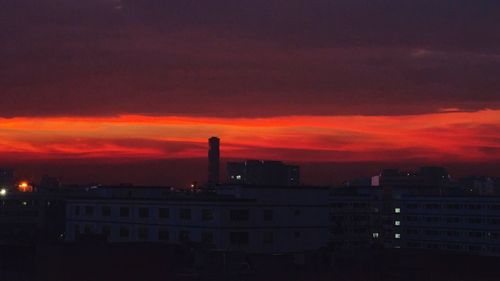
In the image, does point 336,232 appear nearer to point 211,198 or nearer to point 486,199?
point 486,199

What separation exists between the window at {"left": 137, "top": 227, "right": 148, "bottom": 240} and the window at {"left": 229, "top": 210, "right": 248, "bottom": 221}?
13.1 m

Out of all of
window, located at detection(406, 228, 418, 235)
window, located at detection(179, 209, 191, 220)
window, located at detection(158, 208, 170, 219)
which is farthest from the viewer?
window, located at detection(406, 228, 418, 235)

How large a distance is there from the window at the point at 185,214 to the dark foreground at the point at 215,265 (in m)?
27.3

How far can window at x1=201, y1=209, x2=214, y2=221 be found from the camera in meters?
81.3

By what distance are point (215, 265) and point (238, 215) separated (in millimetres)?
33390

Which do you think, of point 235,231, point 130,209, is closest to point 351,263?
point 235,231

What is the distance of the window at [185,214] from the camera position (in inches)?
3297

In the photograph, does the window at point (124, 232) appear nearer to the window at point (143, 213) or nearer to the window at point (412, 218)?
the window at point (143, 213)

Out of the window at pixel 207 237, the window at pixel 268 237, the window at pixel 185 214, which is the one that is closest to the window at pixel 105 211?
the window at pixel 185 214

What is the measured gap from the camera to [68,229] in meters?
98.4

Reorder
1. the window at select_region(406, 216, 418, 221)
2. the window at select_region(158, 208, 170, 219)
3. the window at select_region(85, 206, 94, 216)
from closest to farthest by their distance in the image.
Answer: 1. the window at select_region(158, 208, 170, 219)
2. the window at select_region(85, 206, 94, 216)
3. the window at select_region(406, 216, 418, 221)

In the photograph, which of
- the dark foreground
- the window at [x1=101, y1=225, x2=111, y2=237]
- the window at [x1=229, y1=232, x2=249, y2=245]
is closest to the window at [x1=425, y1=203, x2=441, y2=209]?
the window at [x1=229, y1=232, x2=249, y2=245]

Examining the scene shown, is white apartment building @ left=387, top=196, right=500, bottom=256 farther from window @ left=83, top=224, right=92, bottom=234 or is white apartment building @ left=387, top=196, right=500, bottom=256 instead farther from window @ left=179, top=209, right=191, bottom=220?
window @ left=83, top=224, right=92, bottom=234

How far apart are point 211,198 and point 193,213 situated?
318cm
